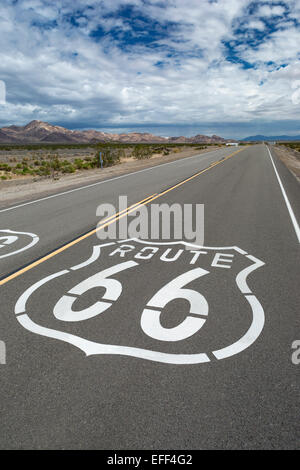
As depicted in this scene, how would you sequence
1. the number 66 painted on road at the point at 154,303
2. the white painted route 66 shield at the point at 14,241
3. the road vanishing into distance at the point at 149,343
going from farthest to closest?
the white painted route 66 shield at the point at 14,241
the number 66 painted on road at the point at 154,303
the road vanishing into distance at the point at 149,343

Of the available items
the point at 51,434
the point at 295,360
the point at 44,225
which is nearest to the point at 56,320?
the point at 51,434

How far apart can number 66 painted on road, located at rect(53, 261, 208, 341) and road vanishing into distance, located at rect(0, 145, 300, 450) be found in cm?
2

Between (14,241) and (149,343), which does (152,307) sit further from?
(14,241)

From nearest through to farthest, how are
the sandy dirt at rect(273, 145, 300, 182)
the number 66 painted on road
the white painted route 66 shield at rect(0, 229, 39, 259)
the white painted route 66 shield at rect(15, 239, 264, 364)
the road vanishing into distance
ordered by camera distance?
the road vanishing into distance → the white painted route 66 shield at rect(15, 239, 264, 364) → the number 66 painted on road → the white painted route 66 shield at rect(0, 229, 39, 259) → the sandy dirt at rect(273, 145, 300, 182)

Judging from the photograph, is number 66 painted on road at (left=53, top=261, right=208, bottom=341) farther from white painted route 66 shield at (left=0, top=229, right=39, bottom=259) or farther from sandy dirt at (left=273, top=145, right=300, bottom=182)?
sandy dirt at (left=273, top=145, right=300, bottom=182)

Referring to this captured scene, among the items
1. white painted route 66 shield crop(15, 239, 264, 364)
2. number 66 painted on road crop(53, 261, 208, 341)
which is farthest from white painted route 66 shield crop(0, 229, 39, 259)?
number 66 painted on road crop(53, 261, 208, 341)

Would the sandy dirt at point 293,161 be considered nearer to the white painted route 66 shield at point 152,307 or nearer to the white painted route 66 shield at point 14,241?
the white painted route 66 shield at point 152,307

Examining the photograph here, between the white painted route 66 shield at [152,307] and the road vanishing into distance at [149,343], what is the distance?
18mm

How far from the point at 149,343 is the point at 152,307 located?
738 millimetres

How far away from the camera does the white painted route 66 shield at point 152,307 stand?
11.1 feet

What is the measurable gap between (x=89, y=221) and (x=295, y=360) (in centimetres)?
658

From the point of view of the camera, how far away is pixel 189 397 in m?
2.72

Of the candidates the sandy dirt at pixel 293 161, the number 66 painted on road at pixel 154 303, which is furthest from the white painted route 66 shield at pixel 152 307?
the sandy dirt at pixel 293 161

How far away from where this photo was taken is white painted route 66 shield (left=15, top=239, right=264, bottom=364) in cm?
339
